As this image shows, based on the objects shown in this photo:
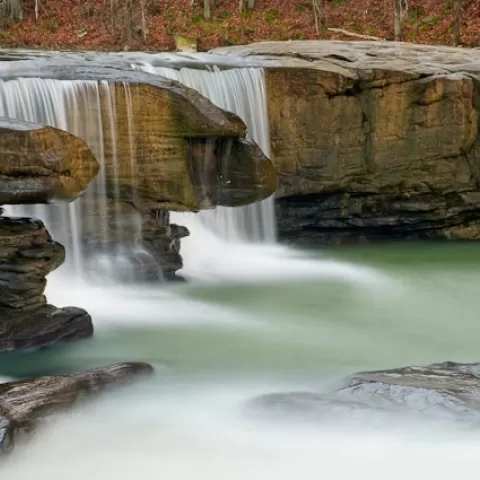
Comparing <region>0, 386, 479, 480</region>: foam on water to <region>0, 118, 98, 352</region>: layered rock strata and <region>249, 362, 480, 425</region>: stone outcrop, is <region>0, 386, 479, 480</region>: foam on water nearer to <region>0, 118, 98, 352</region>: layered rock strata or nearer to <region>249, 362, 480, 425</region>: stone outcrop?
<region>249, 362, 480, 425</region>: stone outcrop

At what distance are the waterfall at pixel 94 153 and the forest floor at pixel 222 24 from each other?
15499 mm

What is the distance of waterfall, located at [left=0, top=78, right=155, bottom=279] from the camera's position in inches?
425

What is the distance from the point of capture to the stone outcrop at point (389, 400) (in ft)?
19.7

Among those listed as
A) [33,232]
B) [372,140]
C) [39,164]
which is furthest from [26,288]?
[372,140]

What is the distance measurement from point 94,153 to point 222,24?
19421 millimetres

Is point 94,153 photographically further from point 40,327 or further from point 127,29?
point 127,29

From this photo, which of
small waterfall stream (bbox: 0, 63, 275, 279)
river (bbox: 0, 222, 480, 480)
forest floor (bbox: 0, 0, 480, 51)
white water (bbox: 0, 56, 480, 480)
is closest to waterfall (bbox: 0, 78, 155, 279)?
small waterfall stream (bbox: 0, 63, 275, 279)

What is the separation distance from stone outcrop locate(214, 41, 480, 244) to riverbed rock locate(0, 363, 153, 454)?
7.57m

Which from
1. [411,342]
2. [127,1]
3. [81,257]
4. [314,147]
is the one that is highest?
[127,1]

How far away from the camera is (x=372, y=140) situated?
14.4 m

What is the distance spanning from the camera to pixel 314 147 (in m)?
14.0

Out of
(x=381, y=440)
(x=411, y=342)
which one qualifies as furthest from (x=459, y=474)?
(x=411, y=342)

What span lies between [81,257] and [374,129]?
19.5 ft

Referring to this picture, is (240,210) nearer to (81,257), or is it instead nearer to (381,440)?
(81,257)
